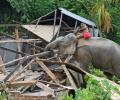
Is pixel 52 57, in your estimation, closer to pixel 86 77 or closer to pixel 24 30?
pixel 86 77

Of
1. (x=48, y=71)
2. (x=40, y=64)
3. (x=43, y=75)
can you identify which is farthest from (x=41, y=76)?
(x=40, y=64)

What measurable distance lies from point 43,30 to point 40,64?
13.7 feet

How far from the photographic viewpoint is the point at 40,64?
10555 mm

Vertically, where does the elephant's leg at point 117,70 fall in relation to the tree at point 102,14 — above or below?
below

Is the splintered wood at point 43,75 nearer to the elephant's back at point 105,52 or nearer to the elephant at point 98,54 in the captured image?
the elephant at point 98,54

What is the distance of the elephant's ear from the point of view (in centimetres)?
1193

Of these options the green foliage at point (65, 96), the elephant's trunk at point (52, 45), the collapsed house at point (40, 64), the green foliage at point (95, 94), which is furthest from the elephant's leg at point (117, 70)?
the green foliage at point (95, 94)

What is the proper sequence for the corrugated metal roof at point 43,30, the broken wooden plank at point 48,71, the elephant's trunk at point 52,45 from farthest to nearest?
the corrugated metal roof at point 43,30 → the elephant's trunk at point 52,45 → the broken wooden plank at point 48,71

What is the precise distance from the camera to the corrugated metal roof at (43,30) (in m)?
13.9

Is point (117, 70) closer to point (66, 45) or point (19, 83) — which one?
point (66, 45)

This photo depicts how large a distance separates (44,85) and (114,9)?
36.1ft

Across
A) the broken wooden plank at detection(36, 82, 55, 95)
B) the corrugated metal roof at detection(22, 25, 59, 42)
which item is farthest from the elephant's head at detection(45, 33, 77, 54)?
the broken wooden plank at detection(36, 82, 55, 95)

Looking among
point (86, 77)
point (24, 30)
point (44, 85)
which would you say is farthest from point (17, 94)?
point (24, 30)

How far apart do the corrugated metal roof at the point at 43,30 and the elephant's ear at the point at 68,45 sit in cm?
166
